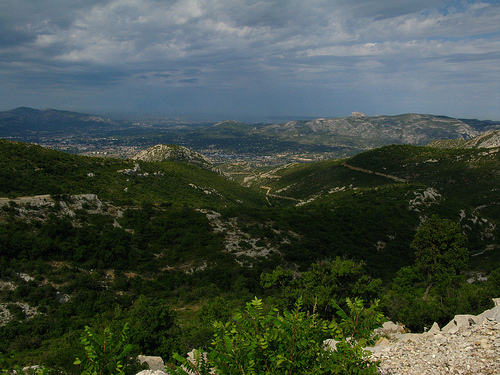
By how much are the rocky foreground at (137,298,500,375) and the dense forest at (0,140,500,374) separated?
318 centimetres

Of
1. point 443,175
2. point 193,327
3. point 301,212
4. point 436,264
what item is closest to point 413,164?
point 443,175

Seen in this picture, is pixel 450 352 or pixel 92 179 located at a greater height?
pixel 92 179

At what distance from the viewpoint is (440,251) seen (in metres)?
21.8

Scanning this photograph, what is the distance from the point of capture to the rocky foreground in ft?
27.5

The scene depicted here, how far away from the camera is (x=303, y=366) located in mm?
5512

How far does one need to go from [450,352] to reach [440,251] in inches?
602

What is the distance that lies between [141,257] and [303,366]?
26961 mm

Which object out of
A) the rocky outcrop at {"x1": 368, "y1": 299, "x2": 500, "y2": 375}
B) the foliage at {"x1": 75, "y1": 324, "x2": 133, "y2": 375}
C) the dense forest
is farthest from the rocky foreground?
the dense forest

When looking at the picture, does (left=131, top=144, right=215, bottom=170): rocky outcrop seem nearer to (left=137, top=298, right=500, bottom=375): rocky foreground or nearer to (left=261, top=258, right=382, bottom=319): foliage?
(left=261, top=258, right=382, bottom=319): foliage

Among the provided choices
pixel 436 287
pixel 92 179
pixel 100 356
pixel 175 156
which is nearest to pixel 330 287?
pixel 436 287

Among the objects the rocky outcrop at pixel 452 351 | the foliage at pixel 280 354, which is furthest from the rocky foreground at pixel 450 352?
the foliage at pixel 280 354

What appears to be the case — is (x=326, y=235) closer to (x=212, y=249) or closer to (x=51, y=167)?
(x=212, y=249)

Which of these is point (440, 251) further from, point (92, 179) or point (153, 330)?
point (92, 179)

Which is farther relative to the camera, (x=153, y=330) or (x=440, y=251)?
(x=440, y=251)
